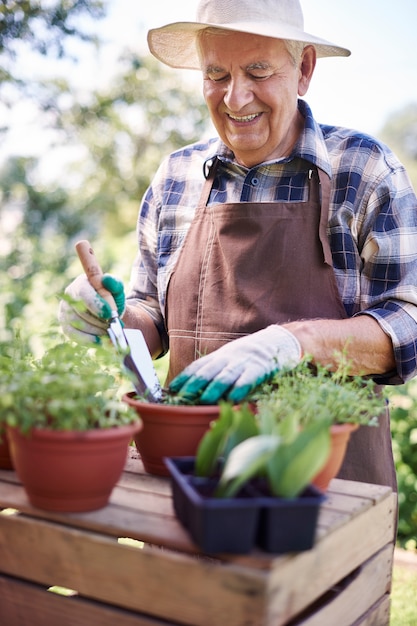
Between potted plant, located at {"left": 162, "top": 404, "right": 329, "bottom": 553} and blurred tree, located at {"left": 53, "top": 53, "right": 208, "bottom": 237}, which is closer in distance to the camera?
potted plant, located at {"left": 162, "top": 404, "right": 329, "bottom": 553}

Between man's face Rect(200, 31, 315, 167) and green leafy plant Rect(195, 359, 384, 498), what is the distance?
84 cm

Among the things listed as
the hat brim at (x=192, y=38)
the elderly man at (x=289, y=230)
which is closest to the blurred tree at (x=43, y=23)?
the hat brim at (x=192, y=38)

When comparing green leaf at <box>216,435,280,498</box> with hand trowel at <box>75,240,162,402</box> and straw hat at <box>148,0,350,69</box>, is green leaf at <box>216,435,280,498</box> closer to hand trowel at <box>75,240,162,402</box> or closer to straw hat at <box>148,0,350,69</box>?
hand trowel at <box>75,240,162,402</box>

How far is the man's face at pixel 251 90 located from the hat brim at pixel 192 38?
48 millimetres

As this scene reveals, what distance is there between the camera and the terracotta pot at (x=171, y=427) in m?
1.25

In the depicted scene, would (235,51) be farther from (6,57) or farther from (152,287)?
(6,57)

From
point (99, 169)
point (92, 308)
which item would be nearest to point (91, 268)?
point (92, 308)

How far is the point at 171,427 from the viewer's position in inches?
49.9

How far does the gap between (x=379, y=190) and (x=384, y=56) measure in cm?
2172

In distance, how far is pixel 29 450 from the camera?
1.07m

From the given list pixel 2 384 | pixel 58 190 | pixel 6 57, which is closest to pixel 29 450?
pixel 2 384

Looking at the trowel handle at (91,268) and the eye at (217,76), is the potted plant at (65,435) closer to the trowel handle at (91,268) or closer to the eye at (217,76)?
the trowel handle at (91,268)

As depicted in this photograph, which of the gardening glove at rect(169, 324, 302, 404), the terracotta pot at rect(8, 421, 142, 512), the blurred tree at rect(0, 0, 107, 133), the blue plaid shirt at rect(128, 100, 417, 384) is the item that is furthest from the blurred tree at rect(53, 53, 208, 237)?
the terracotta pot at rect(8, 421, 142, 512)

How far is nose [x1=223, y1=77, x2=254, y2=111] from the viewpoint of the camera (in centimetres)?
179
